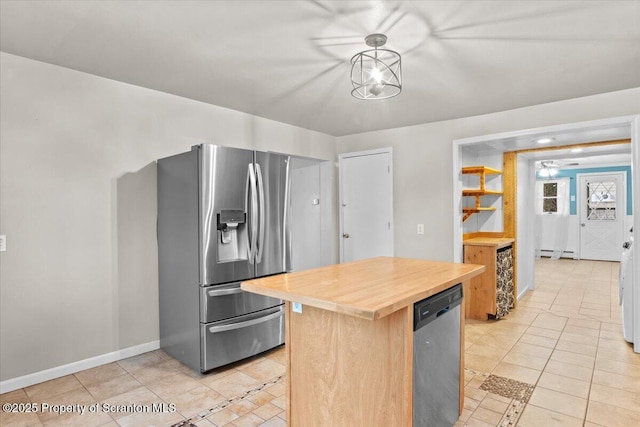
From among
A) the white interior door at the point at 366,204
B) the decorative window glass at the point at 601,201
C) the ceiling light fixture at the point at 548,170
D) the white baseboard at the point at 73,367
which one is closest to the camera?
the white baseboard at the point at 73,367

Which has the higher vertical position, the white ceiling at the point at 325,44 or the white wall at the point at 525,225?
the white ceiling at the point at 325,44

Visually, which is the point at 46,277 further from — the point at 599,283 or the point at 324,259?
the point at 599,283

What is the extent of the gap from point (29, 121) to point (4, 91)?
0.23 metres

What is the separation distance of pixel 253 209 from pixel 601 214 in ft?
29.8

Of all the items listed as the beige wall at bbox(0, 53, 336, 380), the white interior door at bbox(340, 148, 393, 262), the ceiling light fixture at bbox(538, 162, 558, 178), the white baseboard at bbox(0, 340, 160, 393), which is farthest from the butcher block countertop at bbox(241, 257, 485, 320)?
the ceiling light fixture at bbox(538, 162, 558, 178)

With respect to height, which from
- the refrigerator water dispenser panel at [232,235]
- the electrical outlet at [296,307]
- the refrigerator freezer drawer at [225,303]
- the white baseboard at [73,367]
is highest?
the refrigerator water dispenser panel at [232,235]

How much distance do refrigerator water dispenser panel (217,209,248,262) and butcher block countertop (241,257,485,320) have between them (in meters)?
1.02

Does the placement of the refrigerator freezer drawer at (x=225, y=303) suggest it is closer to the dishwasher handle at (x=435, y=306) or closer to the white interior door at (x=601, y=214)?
the dishwasher handle at (x=435, y=306)

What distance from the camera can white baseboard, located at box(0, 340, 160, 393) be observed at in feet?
8.29

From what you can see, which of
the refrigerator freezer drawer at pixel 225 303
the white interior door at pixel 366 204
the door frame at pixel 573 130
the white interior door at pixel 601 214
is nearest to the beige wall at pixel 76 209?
the refrigerator freezer drawer at pixel 225 303

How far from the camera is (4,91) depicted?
8.22 ft

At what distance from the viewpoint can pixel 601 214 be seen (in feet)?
27.8

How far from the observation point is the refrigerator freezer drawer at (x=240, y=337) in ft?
9.08

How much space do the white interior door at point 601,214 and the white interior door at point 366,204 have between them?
22.0 feet
